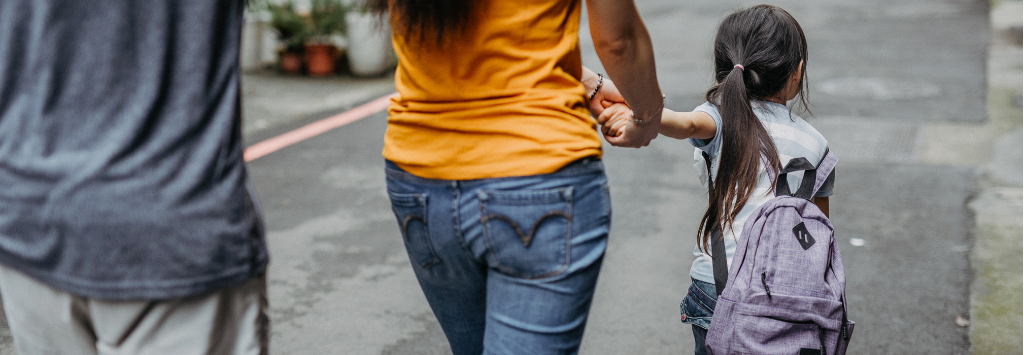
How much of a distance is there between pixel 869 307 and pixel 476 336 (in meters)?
2.51

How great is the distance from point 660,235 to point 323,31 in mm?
6630

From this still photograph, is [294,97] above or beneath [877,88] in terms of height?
beneath

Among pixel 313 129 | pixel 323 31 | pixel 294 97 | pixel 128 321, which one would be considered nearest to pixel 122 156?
pixel 128 321

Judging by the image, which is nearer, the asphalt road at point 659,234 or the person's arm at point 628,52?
the person's arm at point 628,52

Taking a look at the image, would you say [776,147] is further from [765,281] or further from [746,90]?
[765,281]

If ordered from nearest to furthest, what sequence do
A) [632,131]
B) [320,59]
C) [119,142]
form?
[119,142], [632,131], [320,59]

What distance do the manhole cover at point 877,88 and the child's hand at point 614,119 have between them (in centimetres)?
687

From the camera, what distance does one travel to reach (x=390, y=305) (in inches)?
155

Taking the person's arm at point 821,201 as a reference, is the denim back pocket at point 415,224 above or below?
above

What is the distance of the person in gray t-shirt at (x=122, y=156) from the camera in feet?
4.27

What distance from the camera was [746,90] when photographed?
2266mm

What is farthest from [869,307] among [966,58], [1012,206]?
[966,58]

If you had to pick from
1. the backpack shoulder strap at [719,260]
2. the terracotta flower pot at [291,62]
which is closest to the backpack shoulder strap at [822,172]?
the backpack shoulder strap at [719,260]

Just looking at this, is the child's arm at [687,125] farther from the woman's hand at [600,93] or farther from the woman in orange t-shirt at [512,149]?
the woman in orange t-shirt at [512,149]
